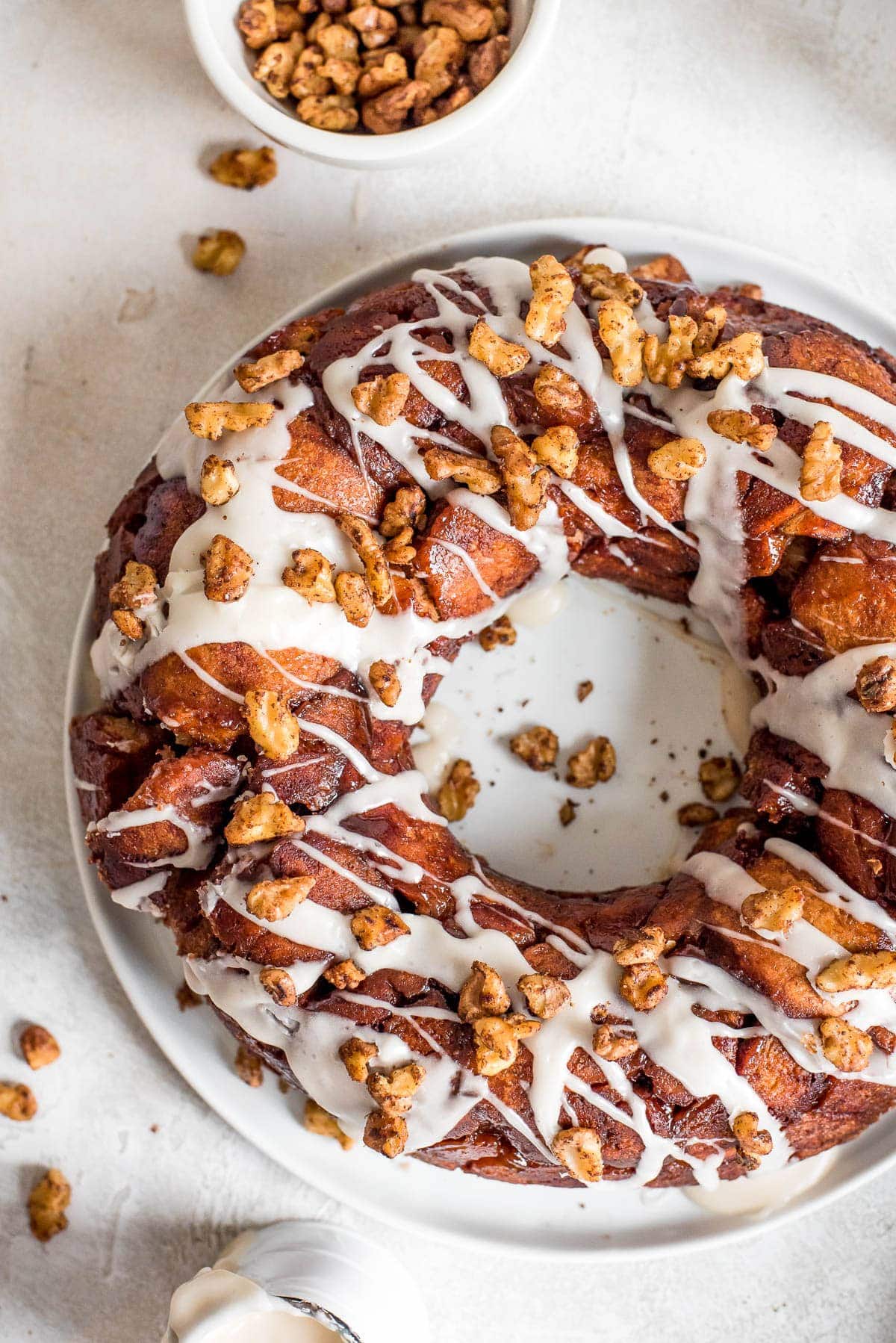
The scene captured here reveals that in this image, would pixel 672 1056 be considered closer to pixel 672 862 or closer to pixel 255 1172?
pixel 672 862

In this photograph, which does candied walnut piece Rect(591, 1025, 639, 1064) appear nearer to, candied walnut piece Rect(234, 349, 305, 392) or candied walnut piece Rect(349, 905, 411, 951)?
candied walnut piece Rect(349, 905, 411, 951)

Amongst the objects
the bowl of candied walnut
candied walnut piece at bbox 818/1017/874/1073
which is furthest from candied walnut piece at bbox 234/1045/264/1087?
the bowl of candied walnut

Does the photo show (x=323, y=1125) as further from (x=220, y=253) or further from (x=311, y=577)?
(x=220, y=253)

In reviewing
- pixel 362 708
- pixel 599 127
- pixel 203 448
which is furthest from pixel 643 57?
pixel 362 708

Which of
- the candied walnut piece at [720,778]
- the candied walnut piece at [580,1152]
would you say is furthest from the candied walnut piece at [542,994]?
the candied walnut piece at [720,778]

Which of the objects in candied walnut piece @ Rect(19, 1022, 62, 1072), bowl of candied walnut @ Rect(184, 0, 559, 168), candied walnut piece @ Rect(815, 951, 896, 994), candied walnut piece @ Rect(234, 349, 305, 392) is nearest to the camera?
candied walnut piece @ Rect(815, 951, 896, 994)

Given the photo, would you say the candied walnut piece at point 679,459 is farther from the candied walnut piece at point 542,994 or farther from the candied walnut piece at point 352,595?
the candied walnut piece at point 542,994
